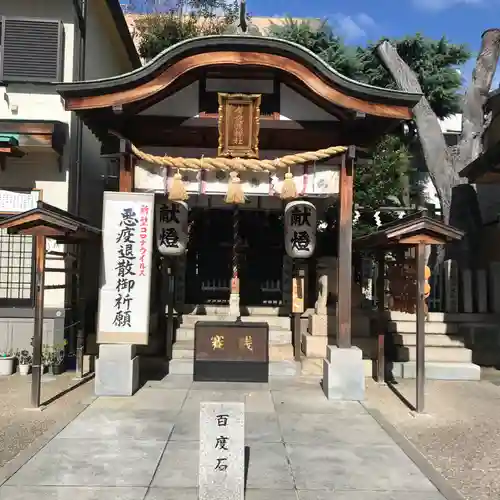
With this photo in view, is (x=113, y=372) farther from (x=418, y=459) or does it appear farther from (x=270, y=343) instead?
(x=418, y=459)

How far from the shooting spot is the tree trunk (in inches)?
720

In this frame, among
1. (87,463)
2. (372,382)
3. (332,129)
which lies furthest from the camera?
(372,382)

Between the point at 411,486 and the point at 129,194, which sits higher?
the point at 129,194

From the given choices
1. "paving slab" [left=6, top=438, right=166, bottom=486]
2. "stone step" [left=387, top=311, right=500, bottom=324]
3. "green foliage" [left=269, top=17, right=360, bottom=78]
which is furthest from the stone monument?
"green foliage" [left=269, top=17, right=360, bottom=78]

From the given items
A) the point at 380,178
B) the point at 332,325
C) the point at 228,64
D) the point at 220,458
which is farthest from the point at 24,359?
the point at 380,178

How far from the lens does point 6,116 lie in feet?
39.9

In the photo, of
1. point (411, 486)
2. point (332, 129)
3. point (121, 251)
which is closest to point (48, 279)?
point (121, 251)

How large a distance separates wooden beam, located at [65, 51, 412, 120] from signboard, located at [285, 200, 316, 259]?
2.49 meters

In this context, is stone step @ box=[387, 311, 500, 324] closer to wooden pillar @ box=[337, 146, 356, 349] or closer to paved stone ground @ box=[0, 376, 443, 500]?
wooden pillar @ box=[337, 146, 356, 349]

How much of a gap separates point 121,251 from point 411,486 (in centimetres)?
593

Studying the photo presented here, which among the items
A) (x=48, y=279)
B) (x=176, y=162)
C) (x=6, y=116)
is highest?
(x=6, y=116)

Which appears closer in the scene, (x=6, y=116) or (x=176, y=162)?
(x=176, y=162)

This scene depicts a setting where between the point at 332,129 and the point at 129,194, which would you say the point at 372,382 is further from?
the point at 129,194

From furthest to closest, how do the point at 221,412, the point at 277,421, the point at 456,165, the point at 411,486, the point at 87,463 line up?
1. the point at 456,165
2. the point at 277,421
3. the point at 87,463
4. the point at 411,486
5. the point at 221,412
